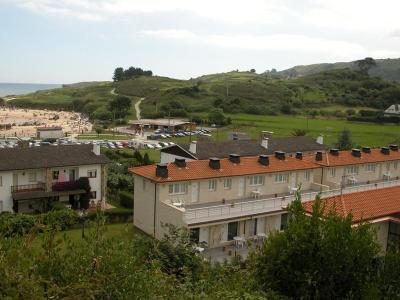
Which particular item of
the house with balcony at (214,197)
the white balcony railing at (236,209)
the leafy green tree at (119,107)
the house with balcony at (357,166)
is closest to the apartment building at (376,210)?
the white balcony railing at (236,209)

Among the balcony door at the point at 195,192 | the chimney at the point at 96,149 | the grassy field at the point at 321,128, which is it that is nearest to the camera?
the balcony door at the point at 195,192

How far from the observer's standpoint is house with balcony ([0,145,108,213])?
41000 millimetres

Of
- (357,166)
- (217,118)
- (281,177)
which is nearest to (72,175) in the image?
(281,177)

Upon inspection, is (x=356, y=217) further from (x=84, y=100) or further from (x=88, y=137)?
(x=84, y=100)

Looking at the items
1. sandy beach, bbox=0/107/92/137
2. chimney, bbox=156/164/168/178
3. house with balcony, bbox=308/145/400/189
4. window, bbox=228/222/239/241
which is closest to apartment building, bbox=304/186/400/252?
window, bbox=228/222/239/241

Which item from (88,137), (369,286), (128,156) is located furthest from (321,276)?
(88,137)

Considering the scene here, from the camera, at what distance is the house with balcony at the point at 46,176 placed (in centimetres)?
4100

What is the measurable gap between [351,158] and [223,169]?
1789 centimetres

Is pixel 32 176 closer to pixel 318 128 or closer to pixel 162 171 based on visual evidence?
pixel 162 171

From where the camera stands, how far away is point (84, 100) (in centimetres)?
19375

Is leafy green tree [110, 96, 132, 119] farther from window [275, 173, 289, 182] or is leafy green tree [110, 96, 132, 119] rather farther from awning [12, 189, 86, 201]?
window [275, 173, 289, 182]

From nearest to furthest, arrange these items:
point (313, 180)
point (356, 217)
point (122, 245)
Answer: point (122, 245), point (356, 217), point (313, 180)

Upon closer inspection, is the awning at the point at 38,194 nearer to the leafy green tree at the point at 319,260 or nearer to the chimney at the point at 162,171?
the chimney at the point at 162,171

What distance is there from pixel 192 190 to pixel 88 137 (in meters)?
73.1
